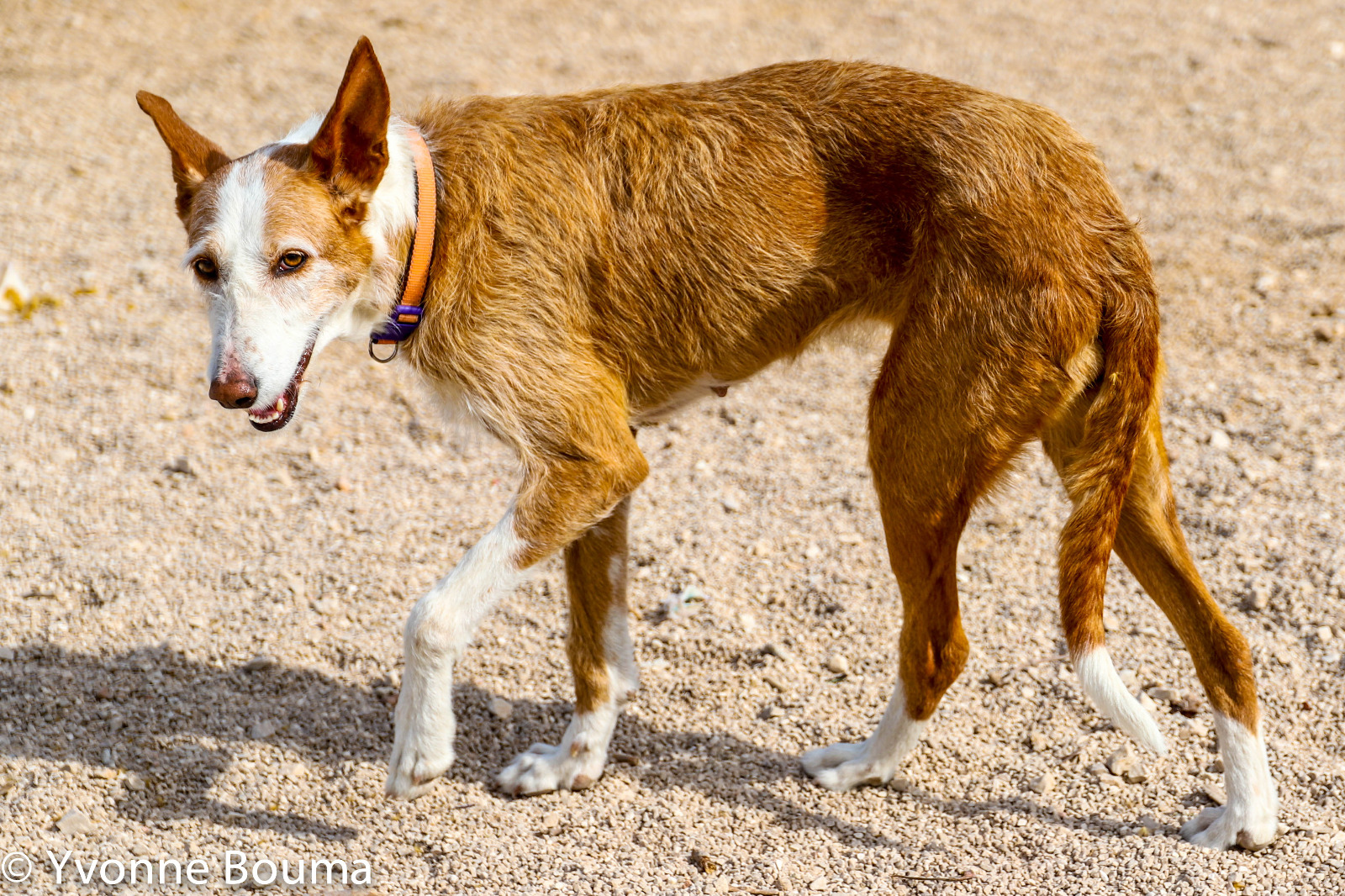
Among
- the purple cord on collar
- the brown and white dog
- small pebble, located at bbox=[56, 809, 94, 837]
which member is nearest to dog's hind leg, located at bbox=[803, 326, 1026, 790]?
the brown and white dog

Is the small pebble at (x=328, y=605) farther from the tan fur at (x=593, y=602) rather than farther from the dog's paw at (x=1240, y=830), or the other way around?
the dog's paw at (x=1240, y=830)

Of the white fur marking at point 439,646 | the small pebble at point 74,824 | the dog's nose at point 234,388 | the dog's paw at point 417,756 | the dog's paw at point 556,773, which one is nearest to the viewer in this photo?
the dog's nose at point 234,388

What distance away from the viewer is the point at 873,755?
12.7 ft

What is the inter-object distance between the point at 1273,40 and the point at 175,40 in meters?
7.62

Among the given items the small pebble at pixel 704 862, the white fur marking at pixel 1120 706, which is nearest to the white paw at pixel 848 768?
the small pebble at pixel 704 862

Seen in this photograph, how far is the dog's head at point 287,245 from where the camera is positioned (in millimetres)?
3176

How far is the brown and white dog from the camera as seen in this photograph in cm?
327

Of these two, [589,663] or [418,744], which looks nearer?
[418,744]

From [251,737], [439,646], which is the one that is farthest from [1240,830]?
[251,737]

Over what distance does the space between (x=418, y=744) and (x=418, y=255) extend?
1.27m

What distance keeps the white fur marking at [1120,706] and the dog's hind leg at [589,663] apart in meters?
1.41

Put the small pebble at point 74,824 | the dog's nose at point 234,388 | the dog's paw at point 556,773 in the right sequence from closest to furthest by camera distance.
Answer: the dog's nose at point 234,388 → the small pebble at point 74,824 → the dog's paw at point 556,773

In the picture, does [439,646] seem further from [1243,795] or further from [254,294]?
[1243,795]

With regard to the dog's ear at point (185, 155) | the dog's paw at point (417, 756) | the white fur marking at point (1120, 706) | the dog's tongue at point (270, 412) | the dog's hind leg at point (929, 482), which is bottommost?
the dog's paw at point (417, 756)
